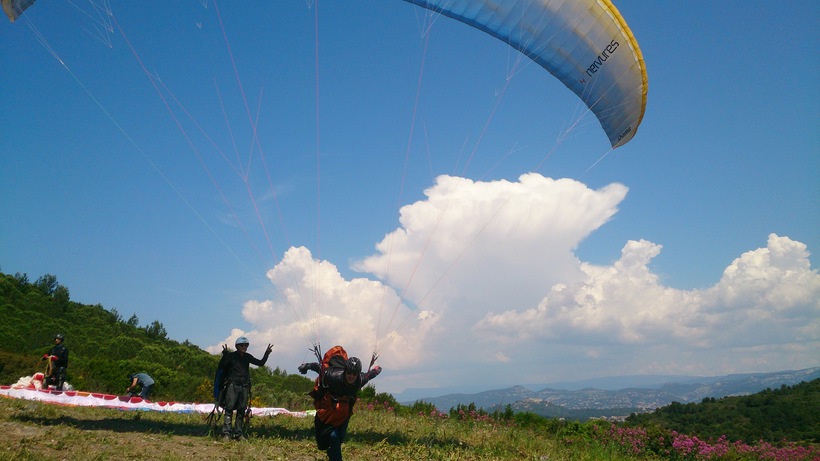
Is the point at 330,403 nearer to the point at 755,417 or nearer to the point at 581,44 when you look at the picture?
the point at 581,44

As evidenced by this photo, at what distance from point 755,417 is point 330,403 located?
1334 inches

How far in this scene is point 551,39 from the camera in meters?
10.6

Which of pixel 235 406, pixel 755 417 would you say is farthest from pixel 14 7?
pixel 755 417

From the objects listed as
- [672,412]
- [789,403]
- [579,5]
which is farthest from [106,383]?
[789,403]

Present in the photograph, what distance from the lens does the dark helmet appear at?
645cm

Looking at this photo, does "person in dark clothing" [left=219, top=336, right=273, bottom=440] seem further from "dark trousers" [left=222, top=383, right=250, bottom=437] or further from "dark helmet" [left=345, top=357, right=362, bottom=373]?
"dark helmet" [left=345, top=357, right=362, bottom=373]

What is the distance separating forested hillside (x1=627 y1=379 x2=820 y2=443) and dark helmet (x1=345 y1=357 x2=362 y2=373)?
66.0ft

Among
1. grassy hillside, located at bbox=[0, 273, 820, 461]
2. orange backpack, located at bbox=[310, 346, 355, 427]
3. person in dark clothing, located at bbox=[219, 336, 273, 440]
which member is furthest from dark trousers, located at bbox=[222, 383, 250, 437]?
orange backpack, located at bbox=[310, 346, 355, 427]

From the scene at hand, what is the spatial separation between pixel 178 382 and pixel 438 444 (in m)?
17.1

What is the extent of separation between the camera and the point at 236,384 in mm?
9273

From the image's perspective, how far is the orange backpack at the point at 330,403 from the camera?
6.43 m

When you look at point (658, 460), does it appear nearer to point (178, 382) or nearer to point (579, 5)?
point (579, 5)

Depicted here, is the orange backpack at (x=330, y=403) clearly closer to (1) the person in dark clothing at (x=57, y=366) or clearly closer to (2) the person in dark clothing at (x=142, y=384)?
(1) the person in dark clothing at (x=57, y=366)

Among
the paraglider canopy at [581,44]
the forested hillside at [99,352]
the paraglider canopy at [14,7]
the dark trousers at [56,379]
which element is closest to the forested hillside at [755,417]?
the paraglider canopy at [581,44]
